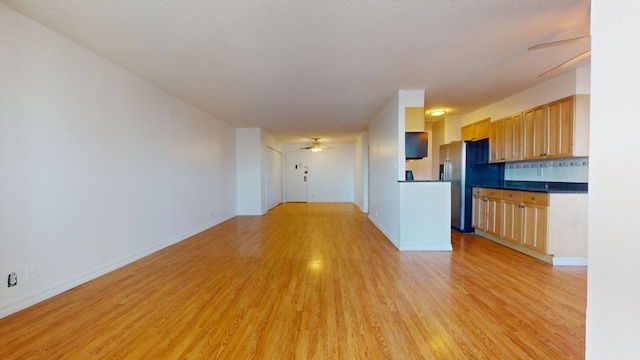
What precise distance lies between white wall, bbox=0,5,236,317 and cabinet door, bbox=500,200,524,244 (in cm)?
504

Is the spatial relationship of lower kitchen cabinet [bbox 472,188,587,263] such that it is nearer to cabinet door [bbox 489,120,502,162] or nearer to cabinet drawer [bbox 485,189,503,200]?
cabinet drawer [bbox 485,189,503,200]

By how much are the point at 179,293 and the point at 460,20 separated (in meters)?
3.47

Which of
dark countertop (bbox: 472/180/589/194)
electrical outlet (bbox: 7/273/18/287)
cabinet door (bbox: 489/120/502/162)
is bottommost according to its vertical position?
electrical outlet (bbox: 7/273/18/287)

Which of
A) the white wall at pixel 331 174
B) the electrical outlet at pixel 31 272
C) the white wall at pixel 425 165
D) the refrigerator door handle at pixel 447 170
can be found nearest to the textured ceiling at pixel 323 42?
the refrigerator door handle at pixel 447 170

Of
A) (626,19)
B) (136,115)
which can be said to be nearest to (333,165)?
(136,115)

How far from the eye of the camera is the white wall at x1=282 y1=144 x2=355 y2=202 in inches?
415

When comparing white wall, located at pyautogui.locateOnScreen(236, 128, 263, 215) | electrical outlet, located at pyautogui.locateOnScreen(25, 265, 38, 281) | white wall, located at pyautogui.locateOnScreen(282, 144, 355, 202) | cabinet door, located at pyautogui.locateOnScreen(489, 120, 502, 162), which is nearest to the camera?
electrical outlet, located at pyautogui.locateOnScreen(25, 265, 38, 281)

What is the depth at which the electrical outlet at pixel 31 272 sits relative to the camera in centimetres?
227

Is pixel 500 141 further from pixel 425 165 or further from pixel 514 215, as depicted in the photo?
pixel 425 165

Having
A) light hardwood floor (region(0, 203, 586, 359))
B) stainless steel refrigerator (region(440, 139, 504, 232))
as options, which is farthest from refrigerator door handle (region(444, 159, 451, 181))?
light hardwood floor (region(0, 203, 586, 359))

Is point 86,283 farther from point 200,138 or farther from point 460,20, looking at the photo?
point 460,20

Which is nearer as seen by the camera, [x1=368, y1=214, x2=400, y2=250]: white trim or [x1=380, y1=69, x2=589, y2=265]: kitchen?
[x1=380, y1=69, x2=589, y2=265]: kitchen

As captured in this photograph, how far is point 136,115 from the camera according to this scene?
11.6 feet

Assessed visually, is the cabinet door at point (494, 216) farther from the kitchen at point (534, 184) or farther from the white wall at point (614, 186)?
the white wall at point (614, 186)
